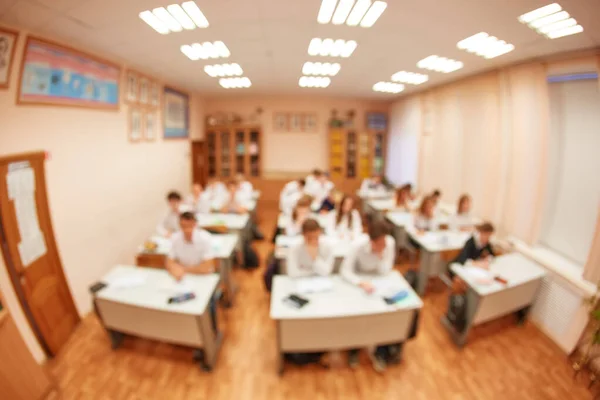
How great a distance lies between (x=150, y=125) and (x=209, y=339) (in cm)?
447

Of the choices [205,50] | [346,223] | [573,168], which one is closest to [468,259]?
[346,223]

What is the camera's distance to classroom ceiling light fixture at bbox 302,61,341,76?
409 cm

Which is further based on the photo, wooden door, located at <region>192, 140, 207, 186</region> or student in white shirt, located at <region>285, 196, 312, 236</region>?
wooden door, located at <region>192, 140, 207, 186</region>

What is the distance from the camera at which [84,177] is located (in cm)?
374

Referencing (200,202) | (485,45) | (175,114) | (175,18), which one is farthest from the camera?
(175,114)

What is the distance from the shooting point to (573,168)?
3746 mm

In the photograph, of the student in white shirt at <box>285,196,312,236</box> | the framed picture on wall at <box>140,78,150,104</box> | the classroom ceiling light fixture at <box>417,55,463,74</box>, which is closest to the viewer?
the classroom ceiling light fixture at <box>417,55,463,74</box>

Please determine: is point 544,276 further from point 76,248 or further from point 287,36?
point 76,248

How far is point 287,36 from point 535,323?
4845 millimetres

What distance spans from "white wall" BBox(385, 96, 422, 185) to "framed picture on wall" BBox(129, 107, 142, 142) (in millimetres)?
6465

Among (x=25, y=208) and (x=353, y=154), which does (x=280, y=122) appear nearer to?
(x=353, y=154)

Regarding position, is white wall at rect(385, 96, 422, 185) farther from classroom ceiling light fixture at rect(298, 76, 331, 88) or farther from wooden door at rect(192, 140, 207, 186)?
wooden door at rect(192, 140, 207, 186)

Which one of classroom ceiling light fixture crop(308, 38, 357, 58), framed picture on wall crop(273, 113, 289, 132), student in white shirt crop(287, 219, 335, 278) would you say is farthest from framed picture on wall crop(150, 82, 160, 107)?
student in white shirt crop(287, 219, 335, 278)

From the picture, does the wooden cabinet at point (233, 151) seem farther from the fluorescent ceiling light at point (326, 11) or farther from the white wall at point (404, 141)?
the fluorescent ceiling light at point (326, 11)
